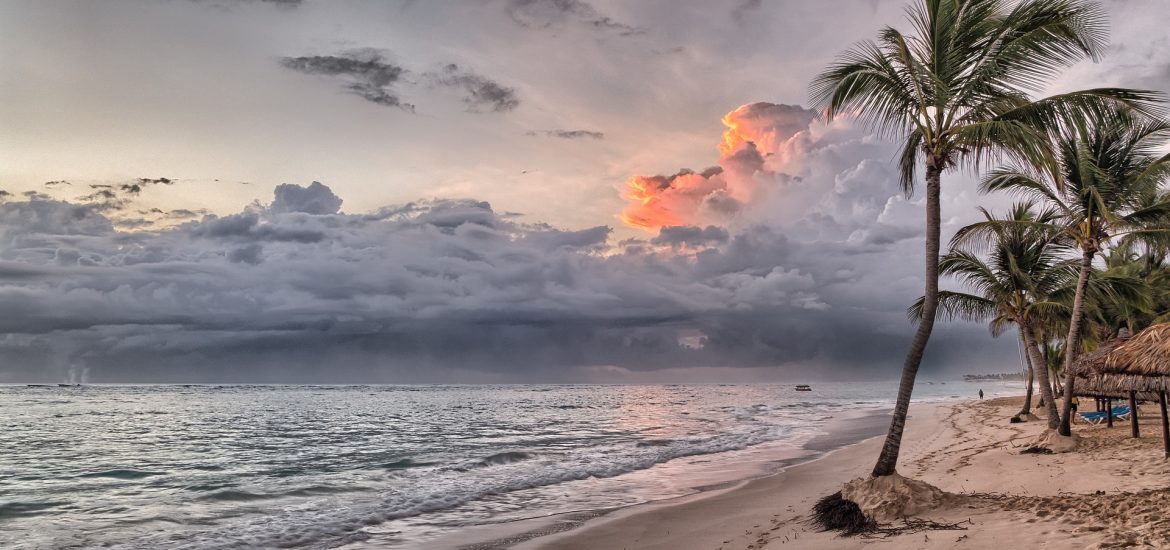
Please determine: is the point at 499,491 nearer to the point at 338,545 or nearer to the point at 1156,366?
the point at 338,545

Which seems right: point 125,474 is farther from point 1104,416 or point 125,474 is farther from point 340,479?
point 1104,416

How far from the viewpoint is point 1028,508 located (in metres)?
8.19

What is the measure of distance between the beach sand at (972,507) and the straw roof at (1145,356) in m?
1.74

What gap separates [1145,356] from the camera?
1323 centimetres

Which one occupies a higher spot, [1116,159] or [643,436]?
[1116,159]

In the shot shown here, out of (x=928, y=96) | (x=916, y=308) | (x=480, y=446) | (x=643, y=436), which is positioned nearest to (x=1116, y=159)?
(x=916, y=308)

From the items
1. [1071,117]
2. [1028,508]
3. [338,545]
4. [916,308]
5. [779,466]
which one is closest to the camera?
[1028,508]

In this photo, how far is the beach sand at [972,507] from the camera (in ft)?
23.1

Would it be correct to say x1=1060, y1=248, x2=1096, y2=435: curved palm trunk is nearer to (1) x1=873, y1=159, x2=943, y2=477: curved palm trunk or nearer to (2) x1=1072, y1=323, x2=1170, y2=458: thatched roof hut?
(2) x1=1072, y1=323, x2=1170, y2=458: thatched roof hut

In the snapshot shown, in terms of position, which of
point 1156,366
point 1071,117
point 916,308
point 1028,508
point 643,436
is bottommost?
point 643,436

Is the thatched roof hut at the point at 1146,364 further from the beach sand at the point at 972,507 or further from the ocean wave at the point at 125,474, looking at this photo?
the ocean wave at the point at 125,474

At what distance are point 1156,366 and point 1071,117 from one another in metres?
6.70

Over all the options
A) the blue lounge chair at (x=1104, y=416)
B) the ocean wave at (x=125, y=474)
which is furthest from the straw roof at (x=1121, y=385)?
the ocean wave at (x=125, y=474)

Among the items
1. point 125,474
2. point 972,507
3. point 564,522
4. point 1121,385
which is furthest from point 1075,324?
point 125,474
